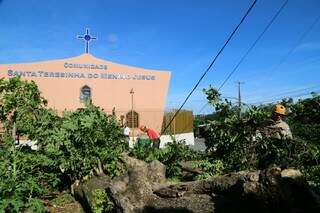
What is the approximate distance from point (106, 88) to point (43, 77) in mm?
4253

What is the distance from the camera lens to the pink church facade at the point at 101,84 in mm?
29906

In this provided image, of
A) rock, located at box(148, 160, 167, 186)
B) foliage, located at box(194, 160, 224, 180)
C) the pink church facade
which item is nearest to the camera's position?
rock, located at box(148, 160, 167, 186)

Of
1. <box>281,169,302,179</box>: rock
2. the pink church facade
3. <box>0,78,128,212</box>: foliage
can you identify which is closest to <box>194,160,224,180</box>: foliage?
<box>0,78,128,212</box>: foliage

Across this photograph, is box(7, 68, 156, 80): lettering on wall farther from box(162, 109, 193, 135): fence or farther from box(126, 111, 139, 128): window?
box(162, 109, 193, 135): fence

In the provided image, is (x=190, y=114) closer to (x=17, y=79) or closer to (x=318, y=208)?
(x=17, y=79)

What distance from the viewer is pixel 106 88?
31.5 m

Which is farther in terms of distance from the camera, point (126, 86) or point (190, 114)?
point (190, 114)

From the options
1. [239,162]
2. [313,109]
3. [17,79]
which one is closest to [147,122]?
[313,109]

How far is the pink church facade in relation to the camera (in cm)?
2991

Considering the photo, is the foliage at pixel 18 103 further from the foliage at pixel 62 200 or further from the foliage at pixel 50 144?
the foliage at pixel 62 200

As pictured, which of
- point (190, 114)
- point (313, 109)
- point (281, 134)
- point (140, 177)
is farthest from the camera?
point (190, 114)

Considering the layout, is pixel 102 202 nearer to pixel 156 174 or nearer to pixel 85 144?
pixel 156 174

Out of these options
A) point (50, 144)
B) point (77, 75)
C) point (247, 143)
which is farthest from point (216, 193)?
point (77, 75)

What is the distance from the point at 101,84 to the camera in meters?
31.4
